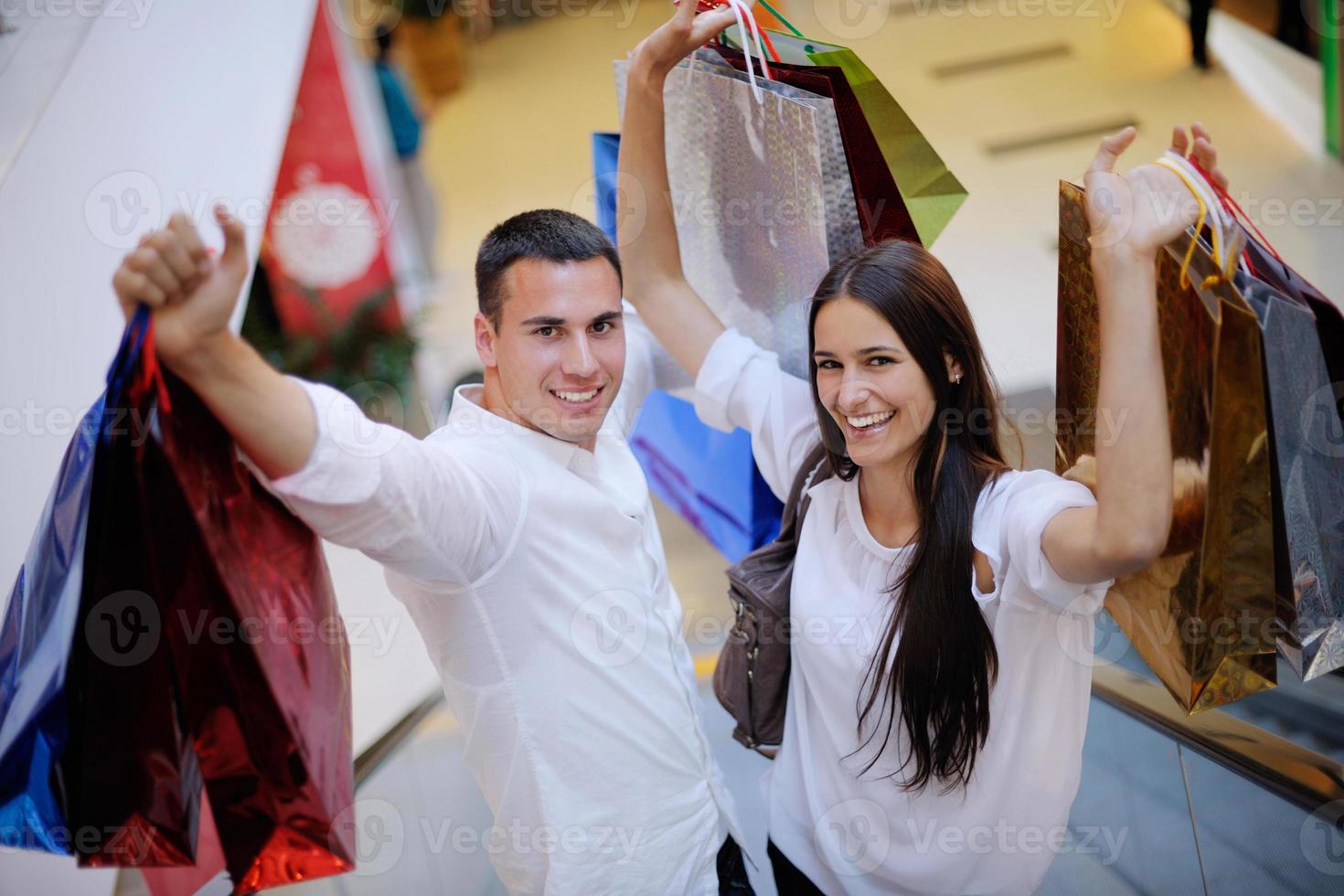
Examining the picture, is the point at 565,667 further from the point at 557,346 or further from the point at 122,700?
the point at 122,700

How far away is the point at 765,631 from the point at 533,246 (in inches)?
27.5

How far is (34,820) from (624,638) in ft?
2.53

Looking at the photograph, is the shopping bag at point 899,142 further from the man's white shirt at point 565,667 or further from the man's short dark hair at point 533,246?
the man's white shirt at point 565,667

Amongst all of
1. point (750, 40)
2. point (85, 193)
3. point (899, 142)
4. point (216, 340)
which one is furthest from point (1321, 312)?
point (85, 193)

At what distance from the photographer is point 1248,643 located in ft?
4.83

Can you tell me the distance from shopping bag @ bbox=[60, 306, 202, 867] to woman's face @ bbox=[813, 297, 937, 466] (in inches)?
35.0

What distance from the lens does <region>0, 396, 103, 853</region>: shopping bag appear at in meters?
1.28

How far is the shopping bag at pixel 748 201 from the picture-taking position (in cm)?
181

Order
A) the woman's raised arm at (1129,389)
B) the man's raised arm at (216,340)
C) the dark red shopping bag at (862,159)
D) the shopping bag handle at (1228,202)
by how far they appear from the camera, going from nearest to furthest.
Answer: the man's raised arm at (216,340)
the woman's raised arm at (1129,389)
the shopping bag handle at (1228,202)
the dark red shopping bag at (862,159)

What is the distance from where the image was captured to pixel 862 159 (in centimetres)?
177

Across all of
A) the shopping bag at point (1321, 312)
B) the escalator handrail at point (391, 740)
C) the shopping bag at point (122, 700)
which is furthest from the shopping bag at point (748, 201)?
the escalator handrail at point (391, 740)

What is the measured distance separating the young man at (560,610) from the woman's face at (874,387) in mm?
325

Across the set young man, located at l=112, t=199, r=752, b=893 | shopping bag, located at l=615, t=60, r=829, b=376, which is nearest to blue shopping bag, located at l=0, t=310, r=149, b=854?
young man, located at l=112, t=199, r=752, b=893

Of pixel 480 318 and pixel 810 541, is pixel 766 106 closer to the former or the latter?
pixel 480 318
